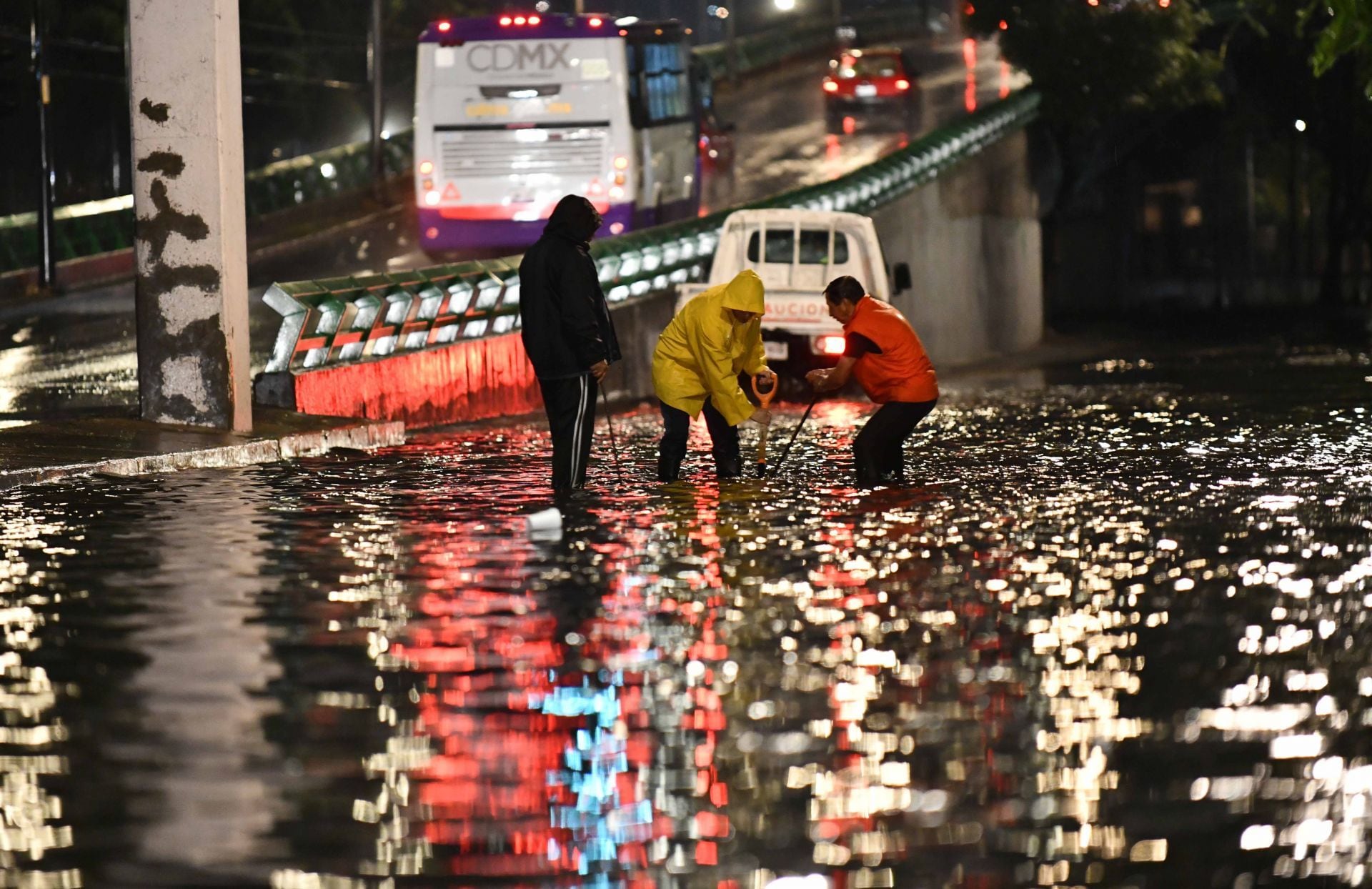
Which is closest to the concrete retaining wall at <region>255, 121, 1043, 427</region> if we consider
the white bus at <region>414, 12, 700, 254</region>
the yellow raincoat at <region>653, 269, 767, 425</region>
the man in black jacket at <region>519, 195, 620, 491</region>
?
the white bus at <region>414, 12, 700, 254</region>

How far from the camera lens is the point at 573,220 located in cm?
1308

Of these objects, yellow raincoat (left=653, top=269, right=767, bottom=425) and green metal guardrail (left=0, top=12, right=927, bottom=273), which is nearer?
yellow raincoat (left=653, top=269, right=767, bottom=425)

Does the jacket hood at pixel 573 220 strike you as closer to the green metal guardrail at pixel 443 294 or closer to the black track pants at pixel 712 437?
the black track pants at pixel 712 437

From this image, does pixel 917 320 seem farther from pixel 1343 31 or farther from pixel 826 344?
pixel 1343 31

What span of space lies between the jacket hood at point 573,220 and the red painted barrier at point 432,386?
223 inches

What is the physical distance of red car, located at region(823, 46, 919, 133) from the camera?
180ft

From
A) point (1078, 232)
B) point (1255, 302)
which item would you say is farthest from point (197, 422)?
point (1255, 302)

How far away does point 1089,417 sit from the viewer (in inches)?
834

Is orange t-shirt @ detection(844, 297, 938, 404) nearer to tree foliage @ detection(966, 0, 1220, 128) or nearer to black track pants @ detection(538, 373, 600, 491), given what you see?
black track pants @ detection(538, 373, 600, 491)

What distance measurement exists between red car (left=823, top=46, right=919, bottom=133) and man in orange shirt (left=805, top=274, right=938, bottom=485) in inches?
1608

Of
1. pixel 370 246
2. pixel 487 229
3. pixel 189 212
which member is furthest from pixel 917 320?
pixel 189 212

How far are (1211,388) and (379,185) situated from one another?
21.7 m

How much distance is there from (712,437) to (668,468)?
0.33m

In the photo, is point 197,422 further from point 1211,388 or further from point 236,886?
point 1211,388
